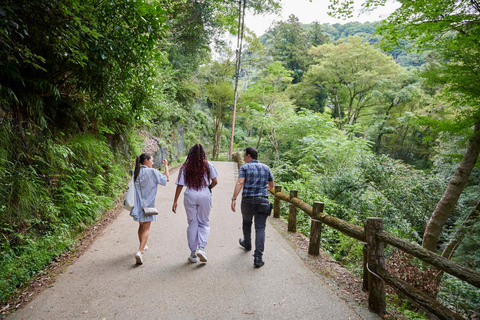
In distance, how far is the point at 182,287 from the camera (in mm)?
Result: 3346

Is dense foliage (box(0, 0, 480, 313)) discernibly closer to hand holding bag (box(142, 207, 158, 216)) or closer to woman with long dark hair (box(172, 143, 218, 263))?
hand holding bag (box(142, 207, 158, 216))

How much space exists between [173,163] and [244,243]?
1116 cm

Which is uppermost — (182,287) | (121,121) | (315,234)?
(121,121)

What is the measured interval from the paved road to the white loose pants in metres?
0.44

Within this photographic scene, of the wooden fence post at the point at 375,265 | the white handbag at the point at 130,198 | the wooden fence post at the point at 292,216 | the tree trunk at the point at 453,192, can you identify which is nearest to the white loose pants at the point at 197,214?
the white handbag at the point at 130,198

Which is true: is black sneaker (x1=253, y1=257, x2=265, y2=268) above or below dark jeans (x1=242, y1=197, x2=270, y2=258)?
below

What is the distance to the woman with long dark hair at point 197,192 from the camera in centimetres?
389

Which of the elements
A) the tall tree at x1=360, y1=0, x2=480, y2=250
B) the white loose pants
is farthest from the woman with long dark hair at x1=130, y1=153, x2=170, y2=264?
the tall tree at x1=360, y1=0, x2=480, y2=250

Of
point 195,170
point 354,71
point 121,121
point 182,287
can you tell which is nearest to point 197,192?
point 195,170

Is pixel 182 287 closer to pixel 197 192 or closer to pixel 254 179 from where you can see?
pixel 197 192

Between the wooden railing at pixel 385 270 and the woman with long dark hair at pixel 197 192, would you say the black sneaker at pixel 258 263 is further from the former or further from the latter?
the wooden railing at pixel 385 270

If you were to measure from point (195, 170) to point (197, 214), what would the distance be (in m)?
0.74

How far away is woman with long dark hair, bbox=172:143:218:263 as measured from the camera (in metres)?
3.89

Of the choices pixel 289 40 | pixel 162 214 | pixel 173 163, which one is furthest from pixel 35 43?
pixel 289 40
